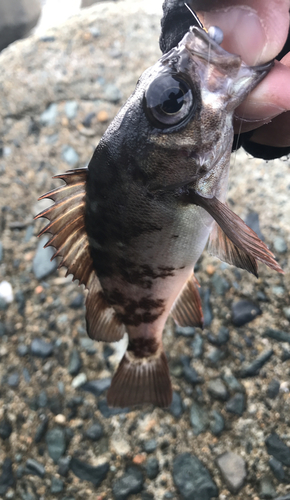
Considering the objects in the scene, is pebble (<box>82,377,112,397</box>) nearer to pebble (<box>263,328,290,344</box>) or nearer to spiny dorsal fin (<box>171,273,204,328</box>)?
spiny dorsal fin (<box>171,273,204,328</box>)

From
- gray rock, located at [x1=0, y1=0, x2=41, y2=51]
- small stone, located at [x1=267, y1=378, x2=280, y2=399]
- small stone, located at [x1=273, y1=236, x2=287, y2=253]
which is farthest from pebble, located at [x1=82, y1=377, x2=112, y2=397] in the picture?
gray rock, located at [x1=0, y1=0, x2=41, y2=51]

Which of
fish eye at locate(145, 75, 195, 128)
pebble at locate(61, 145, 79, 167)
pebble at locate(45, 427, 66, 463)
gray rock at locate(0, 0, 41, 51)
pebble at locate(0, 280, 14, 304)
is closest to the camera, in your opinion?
fish eye at locate(145, 75, 195, 128)

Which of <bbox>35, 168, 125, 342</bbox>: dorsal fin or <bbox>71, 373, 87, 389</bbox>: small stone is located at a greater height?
<bbox>35, 168, 125, 342</bbox>: dorsal fin

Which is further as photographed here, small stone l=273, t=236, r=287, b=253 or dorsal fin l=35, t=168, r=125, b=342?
small stone l=273, t=236, r=287, b=253

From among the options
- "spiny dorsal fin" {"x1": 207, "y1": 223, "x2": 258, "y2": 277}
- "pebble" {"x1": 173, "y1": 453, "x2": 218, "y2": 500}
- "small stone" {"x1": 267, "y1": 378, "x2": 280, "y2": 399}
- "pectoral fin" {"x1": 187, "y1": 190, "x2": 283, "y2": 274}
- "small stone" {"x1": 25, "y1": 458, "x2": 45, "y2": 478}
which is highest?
"pectoral fin" {"x1": 187, "y1": 190, "x2": 283, "y2": 274}

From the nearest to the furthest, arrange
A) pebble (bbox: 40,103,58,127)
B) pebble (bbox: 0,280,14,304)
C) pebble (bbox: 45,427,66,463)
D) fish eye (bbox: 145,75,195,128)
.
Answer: fish eye (bbox: 145,75,195,128) → pebble (bbox: 45,427,66,463) → pebble (bbox: 0,280,14,304) → pebble (bbox: 40,103,58,127)

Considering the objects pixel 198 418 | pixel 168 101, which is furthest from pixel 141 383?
pixel 168 101
